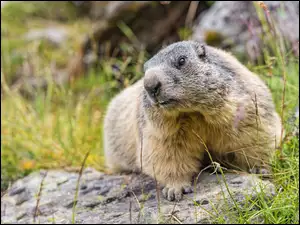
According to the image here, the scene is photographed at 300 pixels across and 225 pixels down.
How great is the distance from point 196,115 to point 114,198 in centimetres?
143

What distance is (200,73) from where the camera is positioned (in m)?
4.54

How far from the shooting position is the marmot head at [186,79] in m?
4.29

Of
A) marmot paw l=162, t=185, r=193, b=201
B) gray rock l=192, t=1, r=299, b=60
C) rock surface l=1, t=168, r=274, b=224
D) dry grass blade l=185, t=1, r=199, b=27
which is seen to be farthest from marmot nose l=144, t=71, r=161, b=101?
dry grass blade l=185, t=1, r=199, b=27

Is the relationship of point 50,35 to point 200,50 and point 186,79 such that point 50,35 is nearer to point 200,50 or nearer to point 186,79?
point 200,50

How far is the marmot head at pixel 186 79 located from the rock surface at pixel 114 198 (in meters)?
0.72

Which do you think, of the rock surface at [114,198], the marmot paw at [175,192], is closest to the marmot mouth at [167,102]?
the rock surface at [114,198]

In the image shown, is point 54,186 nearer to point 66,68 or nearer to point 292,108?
point 292,108

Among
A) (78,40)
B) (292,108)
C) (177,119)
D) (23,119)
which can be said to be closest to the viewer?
(177,119)

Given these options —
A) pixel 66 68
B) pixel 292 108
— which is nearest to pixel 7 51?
pixel 66 68

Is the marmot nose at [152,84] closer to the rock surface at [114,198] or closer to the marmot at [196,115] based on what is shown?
the marmot at [196,115]

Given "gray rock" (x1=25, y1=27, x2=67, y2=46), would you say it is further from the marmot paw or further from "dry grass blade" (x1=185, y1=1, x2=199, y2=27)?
the marmot paw

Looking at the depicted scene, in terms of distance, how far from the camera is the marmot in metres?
4.41

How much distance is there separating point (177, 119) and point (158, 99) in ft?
1.52

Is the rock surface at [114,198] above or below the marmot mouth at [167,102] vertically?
below
